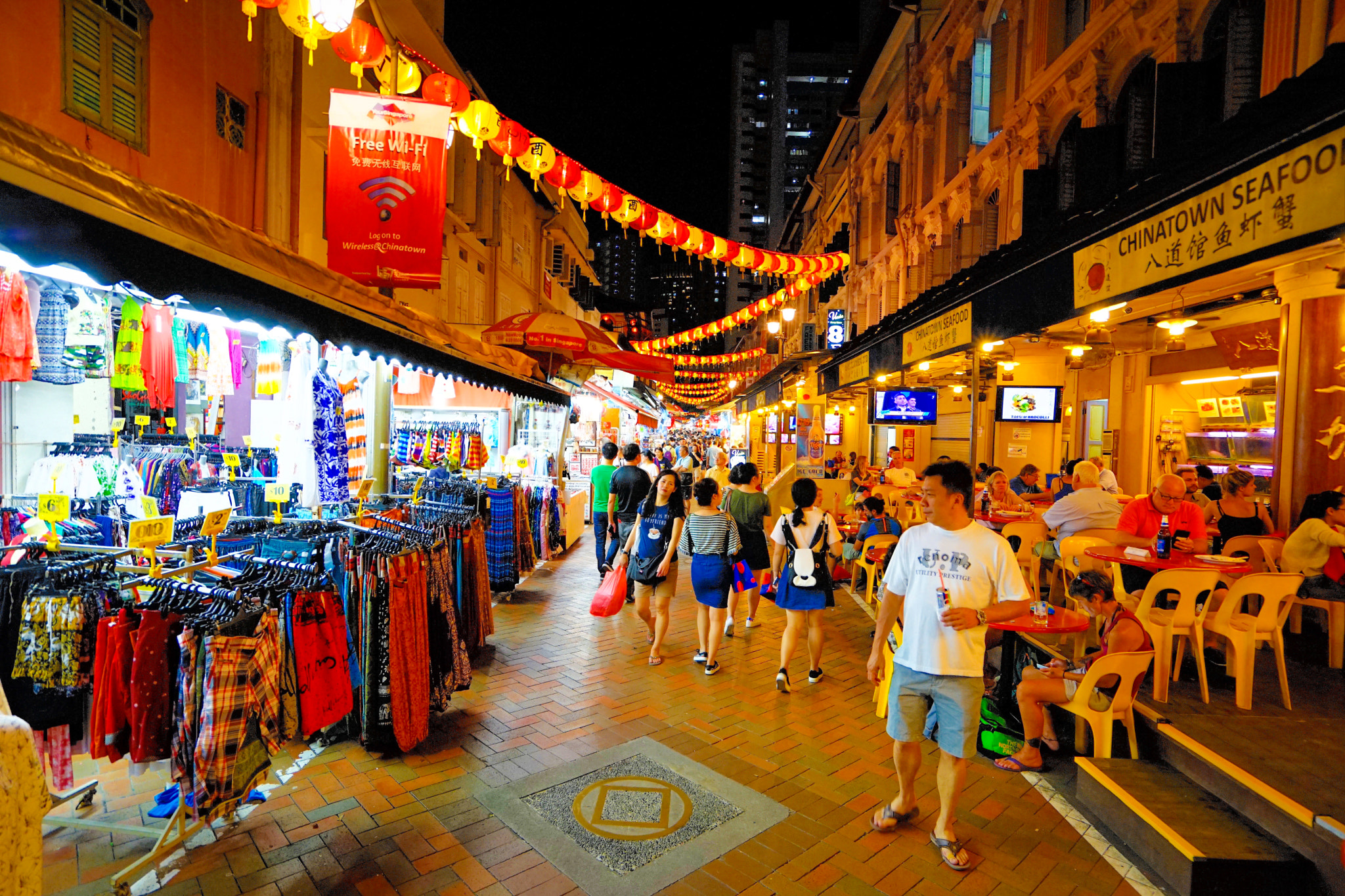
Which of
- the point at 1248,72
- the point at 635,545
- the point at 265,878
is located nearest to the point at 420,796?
the point at 265,878

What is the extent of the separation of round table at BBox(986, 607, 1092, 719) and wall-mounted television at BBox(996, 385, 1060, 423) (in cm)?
616

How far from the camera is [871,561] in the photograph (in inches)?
318

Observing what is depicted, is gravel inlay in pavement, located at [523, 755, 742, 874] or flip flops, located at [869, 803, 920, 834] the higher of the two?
flip flops, located at [869, 803, 920, 834]

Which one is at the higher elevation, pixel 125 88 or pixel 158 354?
pixel 125 88

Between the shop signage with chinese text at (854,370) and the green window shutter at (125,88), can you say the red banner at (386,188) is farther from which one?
Answer: the shop signage with chinese text at (854,370)

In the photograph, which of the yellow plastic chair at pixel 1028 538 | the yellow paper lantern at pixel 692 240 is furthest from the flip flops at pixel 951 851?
the yellow paper lantern at pixel 692 240

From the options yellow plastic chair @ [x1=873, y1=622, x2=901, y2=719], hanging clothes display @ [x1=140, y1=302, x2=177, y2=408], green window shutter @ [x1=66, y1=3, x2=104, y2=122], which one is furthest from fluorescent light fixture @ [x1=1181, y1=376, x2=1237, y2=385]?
green window shutter @ [x1=66, y1=3, x2=104, y2=122]

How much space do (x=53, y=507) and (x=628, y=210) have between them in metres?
6.42

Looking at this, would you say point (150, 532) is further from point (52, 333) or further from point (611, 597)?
point (611, 597)

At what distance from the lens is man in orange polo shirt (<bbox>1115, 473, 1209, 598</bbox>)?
5.82 m

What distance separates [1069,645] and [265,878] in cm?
617

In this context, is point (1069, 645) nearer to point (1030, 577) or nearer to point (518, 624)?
point (1030, 577)

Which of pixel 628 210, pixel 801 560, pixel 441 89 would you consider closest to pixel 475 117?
pixel 441 89

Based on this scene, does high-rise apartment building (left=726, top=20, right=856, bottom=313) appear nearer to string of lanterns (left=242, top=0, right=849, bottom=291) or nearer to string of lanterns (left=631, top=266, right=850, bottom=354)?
string of lanterns (left=631, top=266, right=850, bottom=354)
